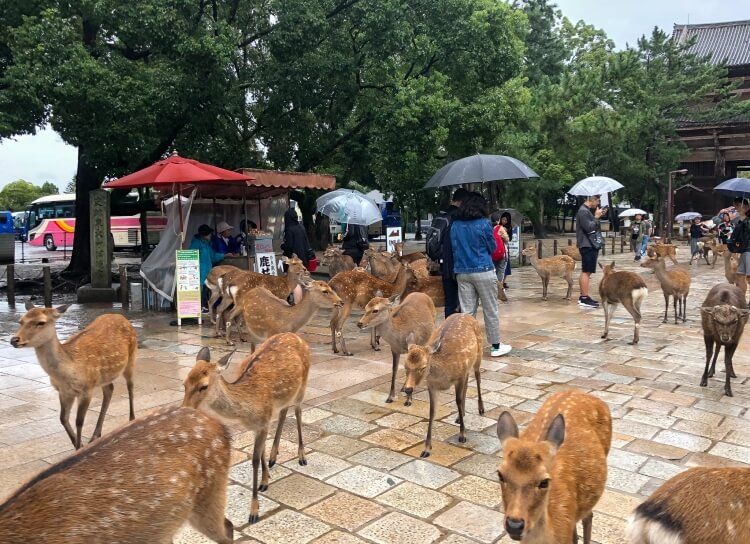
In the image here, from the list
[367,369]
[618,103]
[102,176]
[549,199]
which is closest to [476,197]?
[367,369]

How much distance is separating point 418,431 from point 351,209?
28.8ft

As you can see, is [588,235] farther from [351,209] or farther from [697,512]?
[697,512]

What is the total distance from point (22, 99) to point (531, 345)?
973 centimetres

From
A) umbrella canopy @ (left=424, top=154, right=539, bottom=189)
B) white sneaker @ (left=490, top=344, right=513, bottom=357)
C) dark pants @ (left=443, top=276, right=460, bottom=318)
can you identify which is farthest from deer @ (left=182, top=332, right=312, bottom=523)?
umbrella canopy @ (left=424, top=154, right=539, bottom=189)

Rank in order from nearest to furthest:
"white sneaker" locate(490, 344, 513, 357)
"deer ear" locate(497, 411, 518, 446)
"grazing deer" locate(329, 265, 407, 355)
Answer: "deer ear" locate(497, 411, 518, 446) < "white sneaker" locate(490, 344, 513, 357) < "grazing deer" locate(329, 265, 407, 355)

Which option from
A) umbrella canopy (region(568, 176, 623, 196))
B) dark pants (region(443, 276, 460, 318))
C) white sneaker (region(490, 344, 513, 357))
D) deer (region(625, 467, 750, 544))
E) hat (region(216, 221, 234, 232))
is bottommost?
white sneaker (region(490, 344, 513, 357))

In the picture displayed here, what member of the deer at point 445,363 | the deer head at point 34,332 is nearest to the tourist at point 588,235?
the deer at point 445,363

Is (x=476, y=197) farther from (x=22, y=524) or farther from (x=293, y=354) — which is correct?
(x=22, y=524)

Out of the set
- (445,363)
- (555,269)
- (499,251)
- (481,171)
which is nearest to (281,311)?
(445,363)

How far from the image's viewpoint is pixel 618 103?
23.7 meters

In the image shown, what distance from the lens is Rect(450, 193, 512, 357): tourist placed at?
6812 millimetres

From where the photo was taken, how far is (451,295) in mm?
7684

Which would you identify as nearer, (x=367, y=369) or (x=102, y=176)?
(x=367, y=369)

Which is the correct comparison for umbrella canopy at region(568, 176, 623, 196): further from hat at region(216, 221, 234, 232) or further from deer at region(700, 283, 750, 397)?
deer at region(700, 283, 750, 397)
